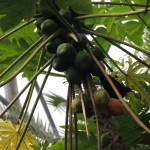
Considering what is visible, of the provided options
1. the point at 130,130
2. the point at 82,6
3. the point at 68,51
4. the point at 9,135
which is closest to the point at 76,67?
the point at 68,51

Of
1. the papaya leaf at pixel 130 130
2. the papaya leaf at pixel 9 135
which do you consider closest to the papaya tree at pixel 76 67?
the papaya leaf at pixel 9 135

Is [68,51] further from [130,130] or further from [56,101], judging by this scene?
[56,101]

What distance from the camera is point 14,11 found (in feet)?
4.29

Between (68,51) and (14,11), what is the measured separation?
0.22 metres

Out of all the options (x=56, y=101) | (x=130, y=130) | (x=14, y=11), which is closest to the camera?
(x=14, y=11)

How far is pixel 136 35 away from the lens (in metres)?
2.15

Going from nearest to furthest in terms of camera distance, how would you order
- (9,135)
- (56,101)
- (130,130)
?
(9,135), (130,130), (56,101)

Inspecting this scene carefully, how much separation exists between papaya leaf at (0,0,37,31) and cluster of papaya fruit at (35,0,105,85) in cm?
4

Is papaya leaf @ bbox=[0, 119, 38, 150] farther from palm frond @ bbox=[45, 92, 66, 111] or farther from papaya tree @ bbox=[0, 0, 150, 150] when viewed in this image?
palm frond @ bbox=[45, 92, 66, 111]

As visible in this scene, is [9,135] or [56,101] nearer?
[9,135]

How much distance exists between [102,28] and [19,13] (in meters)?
0.77

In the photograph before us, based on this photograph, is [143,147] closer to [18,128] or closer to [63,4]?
[18,128]

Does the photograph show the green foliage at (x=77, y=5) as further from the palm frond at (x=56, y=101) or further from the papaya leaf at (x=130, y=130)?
the palm frond at (x=56, y=101)

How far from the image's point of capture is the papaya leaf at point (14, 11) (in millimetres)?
1296
